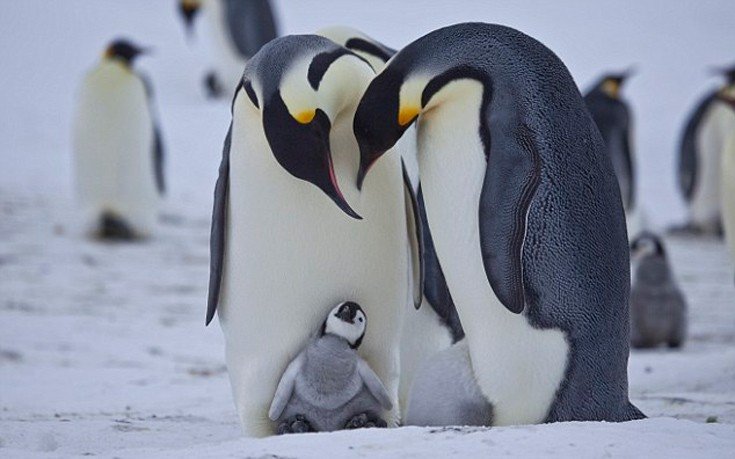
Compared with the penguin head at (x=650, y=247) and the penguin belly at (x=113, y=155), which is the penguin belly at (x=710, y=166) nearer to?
the penguin head at (x=650, y=247)

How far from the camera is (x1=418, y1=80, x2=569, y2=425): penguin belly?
3.30 meters

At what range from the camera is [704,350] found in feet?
20.7

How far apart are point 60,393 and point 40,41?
426 inches

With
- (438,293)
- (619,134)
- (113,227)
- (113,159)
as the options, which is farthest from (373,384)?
(619,134)

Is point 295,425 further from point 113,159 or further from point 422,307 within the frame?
point 113,159

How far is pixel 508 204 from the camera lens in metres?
3.24

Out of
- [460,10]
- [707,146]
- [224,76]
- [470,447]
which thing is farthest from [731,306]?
[460,10]

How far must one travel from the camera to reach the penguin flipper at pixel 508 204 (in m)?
3.22

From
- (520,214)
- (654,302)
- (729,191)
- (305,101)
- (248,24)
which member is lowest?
(654,302)

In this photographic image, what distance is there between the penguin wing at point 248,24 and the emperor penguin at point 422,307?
1064 cm

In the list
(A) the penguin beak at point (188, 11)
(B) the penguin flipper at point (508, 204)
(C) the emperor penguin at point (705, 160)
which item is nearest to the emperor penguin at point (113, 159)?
(C) the emperor penguin at point (705, 160)

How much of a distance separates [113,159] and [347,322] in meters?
5.72

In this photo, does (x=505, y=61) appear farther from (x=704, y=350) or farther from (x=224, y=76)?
(x=224, y=76)

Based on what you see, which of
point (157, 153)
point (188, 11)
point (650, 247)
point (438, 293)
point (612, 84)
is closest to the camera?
point (438, 293)
